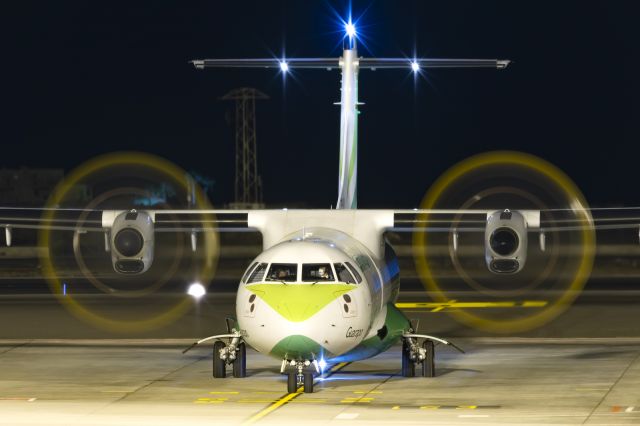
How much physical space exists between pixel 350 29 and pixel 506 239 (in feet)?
24.6

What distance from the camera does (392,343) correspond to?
2348 centimetres

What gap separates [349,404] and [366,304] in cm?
219

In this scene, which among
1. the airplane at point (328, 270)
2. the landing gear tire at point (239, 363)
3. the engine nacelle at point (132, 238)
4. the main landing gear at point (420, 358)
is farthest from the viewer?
the engine nacelle at point (132, 238)

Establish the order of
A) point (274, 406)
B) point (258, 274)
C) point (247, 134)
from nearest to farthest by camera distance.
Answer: point (274, 406) < point (258, 274) < point (247, 134)

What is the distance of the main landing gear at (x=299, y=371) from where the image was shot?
20078 mm

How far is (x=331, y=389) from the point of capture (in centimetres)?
2092

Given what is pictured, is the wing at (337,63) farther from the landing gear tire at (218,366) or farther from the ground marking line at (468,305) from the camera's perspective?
the ground marking line at (468,305)

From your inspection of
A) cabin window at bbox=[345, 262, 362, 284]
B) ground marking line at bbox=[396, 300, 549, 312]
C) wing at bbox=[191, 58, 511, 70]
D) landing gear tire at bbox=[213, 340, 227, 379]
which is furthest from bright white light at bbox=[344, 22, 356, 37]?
ground marking line at bbox=[396, 300, 549, 312]

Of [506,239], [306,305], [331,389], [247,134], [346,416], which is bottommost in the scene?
[346,416]

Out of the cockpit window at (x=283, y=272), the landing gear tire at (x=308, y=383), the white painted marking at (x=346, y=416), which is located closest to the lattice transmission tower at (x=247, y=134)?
the cockpit window at (x=283, y=272)

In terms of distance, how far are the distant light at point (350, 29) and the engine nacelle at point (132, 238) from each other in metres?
6.94

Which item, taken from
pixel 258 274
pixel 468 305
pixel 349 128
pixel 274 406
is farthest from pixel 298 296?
pixel 468 305

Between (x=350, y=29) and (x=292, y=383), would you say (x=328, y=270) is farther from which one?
(x=350, y=29)

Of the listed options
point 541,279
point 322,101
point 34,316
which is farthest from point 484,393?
point 322,101
